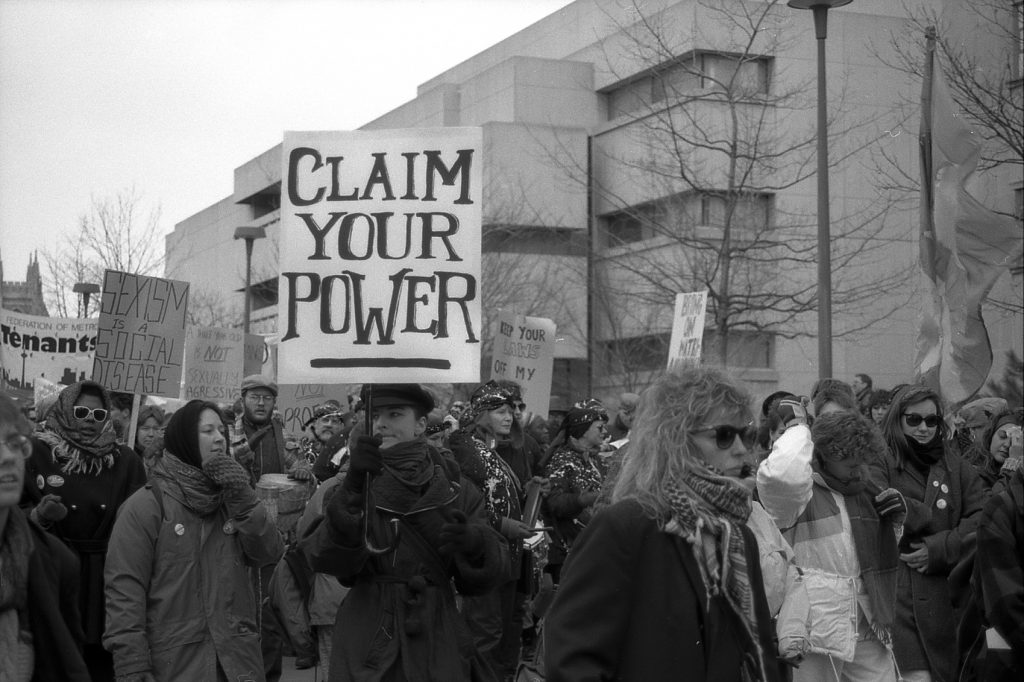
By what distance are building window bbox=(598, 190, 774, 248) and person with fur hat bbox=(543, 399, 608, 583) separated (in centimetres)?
1166

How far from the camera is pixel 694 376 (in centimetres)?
436

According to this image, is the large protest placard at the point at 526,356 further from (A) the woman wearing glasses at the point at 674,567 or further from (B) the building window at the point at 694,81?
(A) the woman wearing glasses at the point at 674,567

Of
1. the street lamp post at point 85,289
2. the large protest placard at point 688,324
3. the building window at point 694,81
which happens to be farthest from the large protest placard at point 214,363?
the street lamp post at point 85,289

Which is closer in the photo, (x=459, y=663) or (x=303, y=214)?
(x=459, y=663)

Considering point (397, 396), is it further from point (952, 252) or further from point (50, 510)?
point (952, 252)

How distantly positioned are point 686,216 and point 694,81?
10.3m

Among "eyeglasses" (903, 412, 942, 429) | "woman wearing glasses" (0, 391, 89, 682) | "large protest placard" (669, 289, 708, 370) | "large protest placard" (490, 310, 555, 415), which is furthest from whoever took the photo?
"large protest placard" (490, 310, 555, 415)

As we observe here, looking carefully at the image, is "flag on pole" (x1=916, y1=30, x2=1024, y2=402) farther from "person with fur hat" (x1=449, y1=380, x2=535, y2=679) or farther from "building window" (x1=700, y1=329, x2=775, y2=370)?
"building window" (x1=700, y1=329, x2=775, y2=370)

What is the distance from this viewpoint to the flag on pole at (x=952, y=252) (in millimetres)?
12383

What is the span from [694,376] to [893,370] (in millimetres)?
38869

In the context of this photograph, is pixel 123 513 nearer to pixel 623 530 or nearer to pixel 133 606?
pixel 133 606

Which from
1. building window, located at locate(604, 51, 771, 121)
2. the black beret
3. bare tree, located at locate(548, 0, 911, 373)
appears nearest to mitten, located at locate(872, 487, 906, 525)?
the black beret

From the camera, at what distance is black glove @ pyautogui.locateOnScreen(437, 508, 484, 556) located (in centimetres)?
578

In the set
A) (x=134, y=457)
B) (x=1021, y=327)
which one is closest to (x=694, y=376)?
(x=134, y=457)
